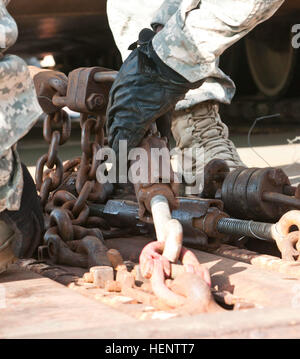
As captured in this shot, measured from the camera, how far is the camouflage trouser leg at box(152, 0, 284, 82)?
2.09m

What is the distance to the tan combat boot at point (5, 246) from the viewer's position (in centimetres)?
193

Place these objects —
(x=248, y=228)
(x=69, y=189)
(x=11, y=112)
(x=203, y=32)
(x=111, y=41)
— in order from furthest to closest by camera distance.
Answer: (x=111, y=41), (x=69, y=189), (x=248, y=228), (x=203, y=32), (x=11, y=112)

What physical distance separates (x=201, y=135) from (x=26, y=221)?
1756 millimetres

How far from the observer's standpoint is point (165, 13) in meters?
2.87

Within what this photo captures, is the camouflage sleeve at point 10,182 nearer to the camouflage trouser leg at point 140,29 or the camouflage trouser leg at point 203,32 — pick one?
the camouflage trouser leg at point 203,32

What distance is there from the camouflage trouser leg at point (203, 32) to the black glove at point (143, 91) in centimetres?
3

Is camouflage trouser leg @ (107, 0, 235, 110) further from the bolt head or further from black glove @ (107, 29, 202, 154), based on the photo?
black glove @ (107, 29, 202, 154)

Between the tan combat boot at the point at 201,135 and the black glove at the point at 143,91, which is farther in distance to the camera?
the tan combat boot at the point at 201,135

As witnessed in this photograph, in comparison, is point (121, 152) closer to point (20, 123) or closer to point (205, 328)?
point (20, 123)

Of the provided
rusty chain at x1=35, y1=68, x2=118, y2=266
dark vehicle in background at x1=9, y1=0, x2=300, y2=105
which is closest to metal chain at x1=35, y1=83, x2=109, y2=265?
rusty chain at x1=35, y1=68, x2=118, y2=266

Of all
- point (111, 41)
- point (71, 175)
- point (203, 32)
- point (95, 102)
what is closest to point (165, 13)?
point (95, 102)

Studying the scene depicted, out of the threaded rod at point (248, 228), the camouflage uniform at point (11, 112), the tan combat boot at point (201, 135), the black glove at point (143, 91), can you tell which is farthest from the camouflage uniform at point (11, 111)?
the tan combat boot at point (201, 135)

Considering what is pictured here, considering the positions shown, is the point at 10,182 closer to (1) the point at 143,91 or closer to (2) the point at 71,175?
(1) the point at 143,91

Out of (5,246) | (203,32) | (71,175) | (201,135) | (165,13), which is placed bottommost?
(5,246)
